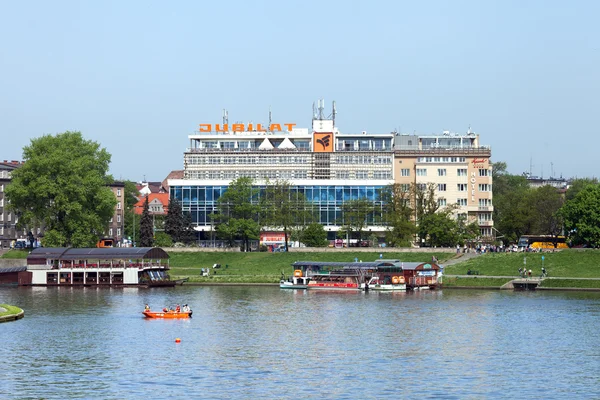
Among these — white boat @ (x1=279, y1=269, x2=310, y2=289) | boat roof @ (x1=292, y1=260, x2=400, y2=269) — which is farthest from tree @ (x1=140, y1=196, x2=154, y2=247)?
boat roof @ (x1=292, y1=260, x2=400, y2=269)

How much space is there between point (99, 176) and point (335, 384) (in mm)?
120013

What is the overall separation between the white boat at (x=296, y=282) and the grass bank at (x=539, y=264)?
21342 millimetres

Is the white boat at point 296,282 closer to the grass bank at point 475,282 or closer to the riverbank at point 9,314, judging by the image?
the grass bank at point 475,282

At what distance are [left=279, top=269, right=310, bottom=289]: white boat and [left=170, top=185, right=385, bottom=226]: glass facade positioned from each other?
49.4 metres

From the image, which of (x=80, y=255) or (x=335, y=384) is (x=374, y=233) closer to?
(x=80, y=255)

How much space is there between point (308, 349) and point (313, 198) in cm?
11751

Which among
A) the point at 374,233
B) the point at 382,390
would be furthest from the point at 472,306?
the point at 374,233

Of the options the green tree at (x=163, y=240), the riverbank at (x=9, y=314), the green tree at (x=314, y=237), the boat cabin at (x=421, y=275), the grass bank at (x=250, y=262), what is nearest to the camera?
the riverbank at (x=9, y=314)

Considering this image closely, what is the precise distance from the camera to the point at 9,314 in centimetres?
9850

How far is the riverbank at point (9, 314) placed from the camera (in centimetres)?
9731

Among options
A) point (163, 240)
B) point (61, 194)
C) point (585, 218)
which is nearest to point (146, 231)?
point (163, 240)

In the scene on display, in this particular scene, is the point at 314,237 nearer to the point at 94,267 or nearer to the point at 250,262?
the point at 250,262

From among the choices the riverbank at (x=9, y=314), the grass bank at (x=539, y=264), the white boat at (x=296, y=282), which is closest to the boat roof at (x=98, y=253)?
the white boat at (x=296, y=282)

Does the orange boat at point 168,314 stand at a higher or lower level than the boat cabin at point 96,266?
lower
